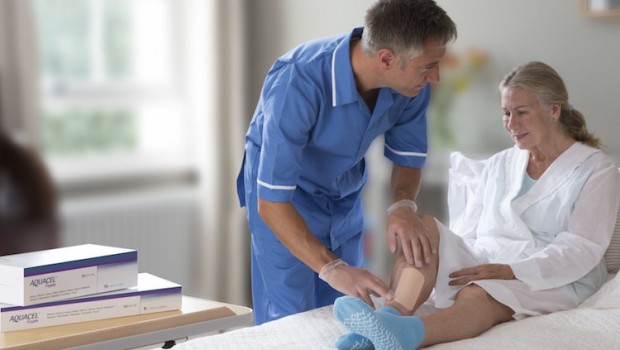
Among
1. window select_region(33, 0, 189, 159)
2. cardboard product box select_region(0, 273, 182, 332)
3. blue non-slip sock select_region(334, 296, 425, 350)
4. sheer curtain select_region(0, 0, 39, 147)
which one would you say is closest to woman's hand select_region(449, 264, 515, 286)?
blue non-slip sock select_region(334, 296, 425, 350)

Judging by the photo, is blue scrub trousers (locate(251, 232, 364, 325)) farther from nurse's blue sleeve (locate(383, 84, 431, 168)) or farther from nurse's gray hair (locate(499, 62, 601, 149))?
nurse's gray hair (locate(499, 62, 601, 149))

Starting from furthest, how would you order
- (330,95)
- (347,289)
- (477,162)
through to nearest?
(477,162), (330,95), (347,289)

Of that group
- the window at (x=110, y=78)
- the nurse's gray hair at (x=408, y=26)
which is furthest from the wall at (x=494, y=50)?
the nurse's gray hair at (x=408, y=26)

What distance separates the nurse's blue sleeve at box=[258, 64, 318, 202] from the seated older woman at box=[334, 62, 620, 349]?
0.33 metres

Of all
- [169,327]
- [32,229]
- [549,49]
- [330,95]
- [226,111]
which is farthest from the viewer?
[226,111]

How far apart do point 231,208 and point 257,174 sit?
5.93 ft

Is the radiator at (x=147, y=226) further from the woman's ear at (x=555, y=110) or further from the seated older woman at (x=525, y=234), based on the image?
the woman's ear at (x=555, y=110)

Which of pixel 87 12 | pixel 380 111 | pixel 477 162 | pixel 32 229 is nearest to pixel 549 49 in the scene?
pixel 477 162

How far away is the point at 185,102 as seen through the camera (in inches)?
160

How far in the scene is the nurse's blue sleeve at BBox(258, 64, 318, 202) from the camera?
204 centimetres

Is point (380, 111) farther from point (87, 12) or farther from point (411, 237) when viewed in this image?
point (87, 12)

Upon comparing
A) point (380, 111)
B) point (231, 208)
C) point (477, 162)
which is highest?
point (380, 111)

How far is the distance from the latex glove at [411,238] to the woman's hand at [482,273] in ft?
0.26

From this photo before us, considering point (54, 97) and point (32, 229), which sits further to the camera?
point (54, 97)
